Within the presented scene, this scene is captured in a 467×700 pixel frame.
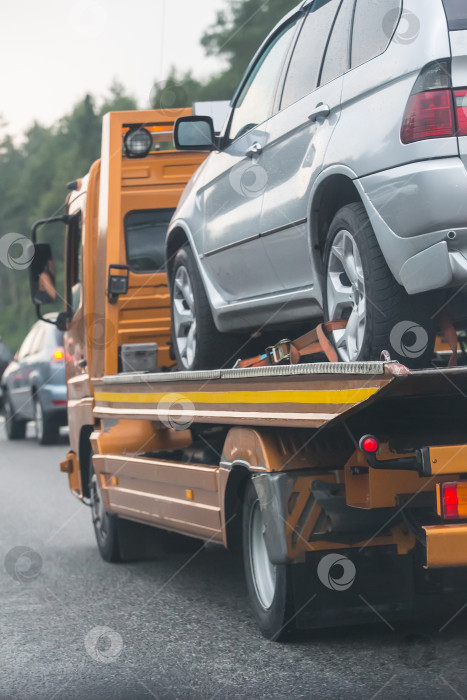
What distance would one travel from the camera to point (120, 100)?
96.9m

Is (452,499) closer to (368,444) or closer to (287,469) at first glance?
(368,444)

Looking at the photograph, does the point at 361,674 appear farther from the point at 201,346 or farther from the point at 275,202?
the point at 201,346

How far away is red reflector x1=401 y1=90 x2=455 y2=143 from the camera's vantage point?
4.63m

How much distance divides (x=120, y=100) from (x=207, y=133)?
9231 centimetres

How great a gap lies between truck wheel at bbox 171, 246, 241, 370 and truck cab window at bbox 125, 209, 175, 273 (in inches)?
33.0

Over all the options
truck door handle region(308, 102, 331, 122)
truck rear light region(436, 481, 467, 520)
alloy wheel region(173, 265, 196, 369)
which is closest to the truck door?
alloy wheel region(173, 265, 196, 369)

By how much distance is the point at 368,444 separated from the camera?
4.67 metres

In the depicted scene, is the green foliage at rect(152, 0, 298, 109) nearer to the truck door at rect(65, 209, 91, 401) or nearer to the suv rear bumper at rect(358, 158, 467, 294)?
the truck door at rect(65, 209, 91, 401)

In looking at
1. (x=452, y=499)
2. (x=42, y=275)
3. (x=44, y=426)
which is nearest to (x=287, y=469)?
(x=452, y=499)

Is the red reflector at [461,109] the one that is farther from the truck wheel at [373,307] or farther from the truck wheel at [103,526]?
the truck wheel at [103,526]

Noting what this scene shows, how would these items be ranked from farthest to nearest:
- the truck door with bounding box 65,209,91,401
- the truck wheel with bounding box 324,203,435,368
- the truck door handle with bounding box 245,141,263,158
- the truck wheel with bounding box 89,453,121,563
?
the truck door with bounding box 65,209,91,401 → the truck wheel with bounding box 89,453,121,563 → the truck door handle with bounding box 245,141,263,158 → the truck wheel with bounding box 324,203,435,368

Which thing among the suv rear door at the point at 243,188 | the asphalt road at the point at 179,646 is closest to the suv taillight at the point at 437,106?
the suv rear door at the point at 243,188

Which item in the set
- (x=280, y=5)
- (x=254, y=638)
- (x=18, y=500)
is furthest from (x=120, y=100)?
(x=254, y=638)

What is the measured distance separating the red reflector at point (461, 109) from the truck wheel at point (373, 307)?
0.60m
